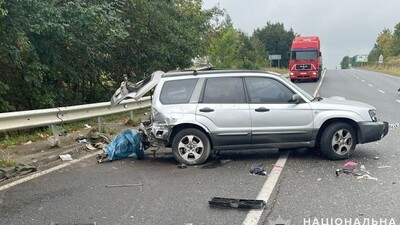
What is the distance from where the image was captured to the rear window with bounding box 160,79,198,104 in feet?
24.2

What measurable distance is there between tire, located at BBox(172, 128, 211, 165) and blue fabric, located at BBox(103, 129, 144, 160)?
3.17ft

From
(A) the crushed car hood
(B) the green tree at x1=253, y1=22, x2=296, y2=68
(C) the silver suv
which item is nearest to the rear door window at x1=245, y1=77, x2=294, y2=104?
(C) the silver suv

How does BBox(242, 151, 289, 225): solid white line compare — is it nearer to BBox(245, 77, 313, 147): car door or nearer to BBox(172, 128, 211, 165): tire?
BBox(245, 77, 313, 147): car door

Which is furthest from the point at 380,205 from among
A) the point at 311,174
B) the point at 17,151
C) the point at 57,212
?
the point at 17,151

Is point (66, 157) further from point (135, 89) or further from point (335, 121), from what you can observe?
point (335, 121)

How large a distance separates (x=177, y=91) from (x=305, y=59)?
29.7 metres

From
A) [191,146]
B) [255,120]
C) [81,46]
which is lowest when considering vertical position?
[191,146]

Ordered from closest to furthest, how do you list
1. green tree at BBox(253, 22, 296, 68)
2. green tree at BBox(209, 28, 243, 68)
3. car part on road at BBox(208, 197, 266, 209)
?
car part on road at BBox(208, 197, 266, 209), green tree at BBox(209, 28, 243, 68), green tree at BBox(253, 22, 296, 68)

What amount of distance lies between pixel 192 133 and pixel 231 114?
78 cm

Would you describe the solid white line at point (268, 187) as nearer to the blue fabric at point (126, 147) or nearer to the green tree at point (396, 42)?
the blue fabric at point (126, 147)

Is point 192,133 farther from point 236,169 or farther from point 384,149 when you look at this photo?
point 384,149

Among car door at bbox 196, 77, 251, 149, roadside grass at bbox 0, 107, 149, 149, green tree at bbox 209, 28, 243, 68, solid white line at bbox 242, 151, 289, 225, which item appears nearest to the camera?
solid white line at bbox 242, 151, 289, 225

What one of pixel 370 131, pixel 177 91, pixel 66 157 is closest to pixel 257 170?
pixel 177 91

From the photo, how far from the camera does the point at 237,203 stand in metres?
4.86
